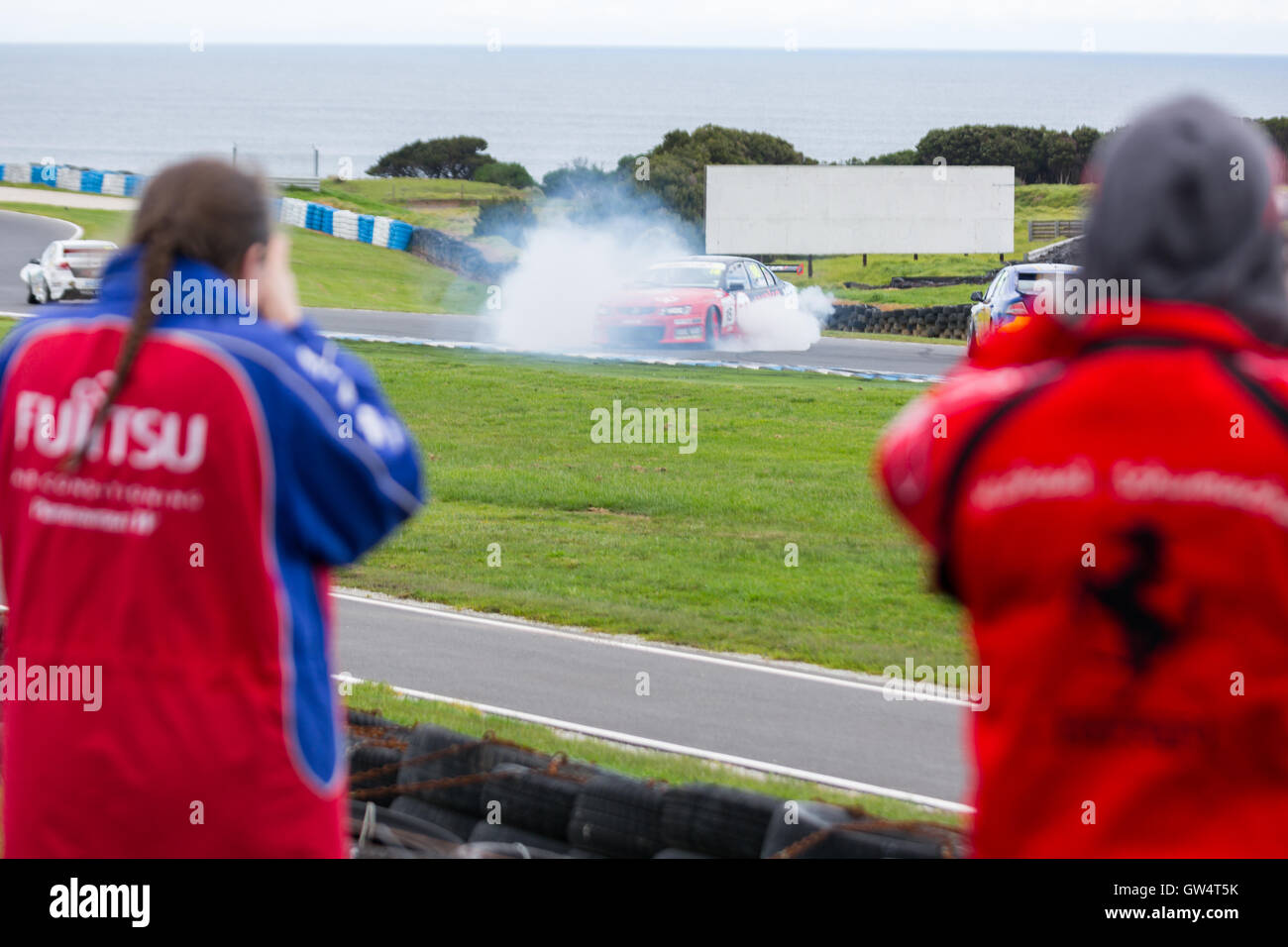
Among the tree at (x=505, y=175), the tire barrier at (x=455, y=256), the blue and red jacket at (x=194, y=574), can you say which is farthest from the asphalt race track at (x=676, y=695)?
the tree at (x=505, y=175)

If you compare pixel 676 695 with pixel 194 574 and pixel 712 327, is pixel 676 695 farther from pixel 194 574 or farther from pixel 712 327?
pixel 712 327

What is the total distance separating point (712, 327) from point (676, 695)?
54.9 ft

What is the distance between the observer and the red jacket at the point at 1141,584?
1.94 m

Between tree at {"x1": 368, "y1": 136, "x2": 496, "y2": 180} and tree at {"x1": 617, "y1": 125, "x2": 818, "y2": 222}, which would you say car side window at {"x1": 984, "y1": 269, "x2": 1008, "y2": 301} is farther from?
tree at {"x1": 368, "y1": 136, "x2": 496, "y2": 180}

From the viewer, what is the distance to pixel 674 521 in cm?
1264

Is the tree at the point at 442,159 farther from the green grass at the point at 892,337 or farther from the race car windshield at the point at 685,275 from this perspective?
the race car windshield at the point at 685,275

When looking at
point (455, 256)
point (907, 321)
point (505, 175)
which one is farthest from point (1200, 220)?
point (505, 175)

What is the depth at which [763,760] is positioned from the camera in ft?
22.4

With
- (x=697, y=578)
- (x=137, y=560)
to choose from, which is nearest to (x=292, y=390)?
(x=137, y=560)

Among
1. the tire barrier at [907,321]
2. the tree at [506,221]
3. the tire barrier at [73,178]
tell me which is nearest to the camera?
the tire barrier at [907,321]

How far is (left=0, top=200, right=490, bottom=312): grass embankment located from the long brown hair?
1127 inches

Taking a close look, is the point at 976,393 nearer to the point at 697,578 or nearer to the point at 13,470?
the point at 13,470

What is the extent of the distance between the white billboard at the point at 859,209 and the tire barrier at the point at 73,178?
65.1 ft
